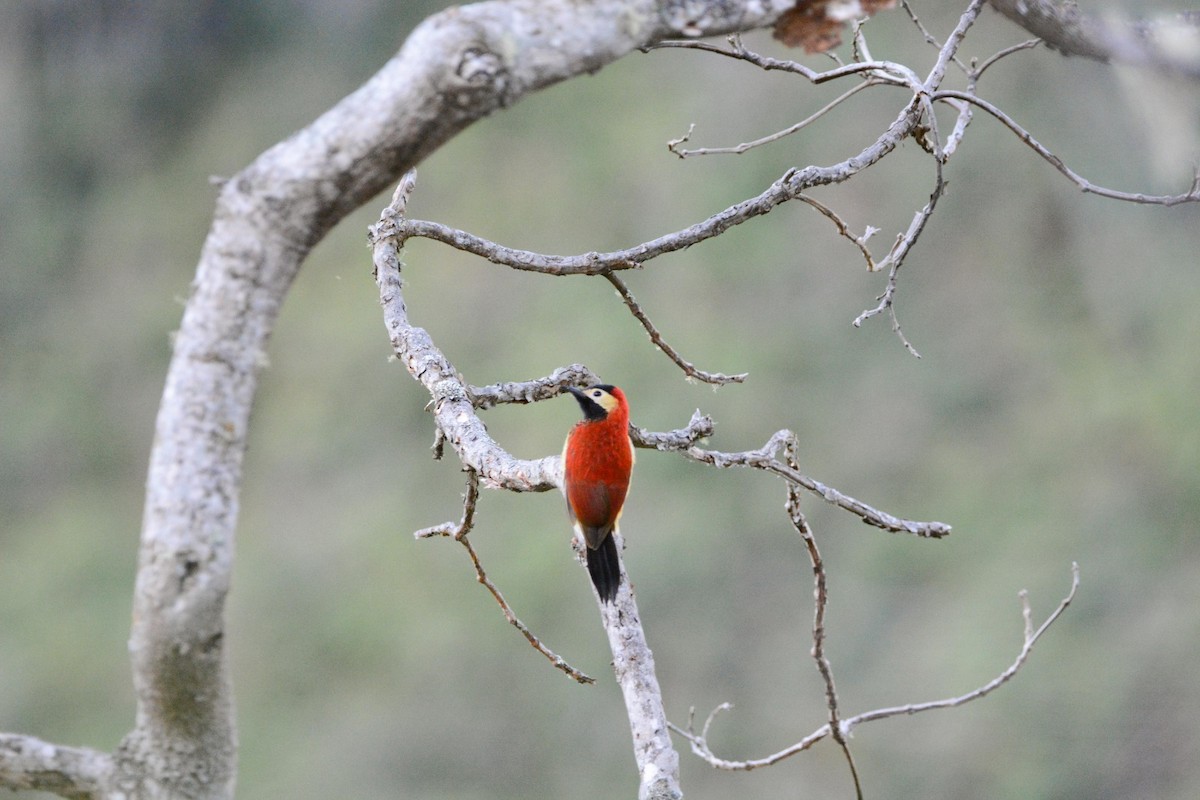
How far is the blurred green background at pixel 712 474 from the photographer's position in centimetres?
783

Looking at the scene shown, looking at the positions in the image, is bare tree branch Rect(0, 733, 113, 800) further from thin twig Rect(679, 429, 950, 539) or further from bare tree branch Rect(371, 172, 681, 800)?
thin twig Rect(679, 429, 950, 539)

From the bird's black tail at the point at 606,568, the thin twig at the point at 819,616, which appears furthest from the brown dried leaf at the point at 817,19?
the bird's black tail at the point at 606,568

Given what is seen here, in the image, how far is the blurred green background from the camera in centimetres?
783

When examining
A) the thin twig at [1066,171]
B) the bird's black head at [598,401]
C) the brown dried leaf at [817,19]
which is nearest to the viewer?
the brown dried leaf at [817,19]

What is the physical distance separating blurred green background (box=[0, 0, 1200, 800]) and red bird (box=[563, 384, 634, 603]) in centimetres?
376

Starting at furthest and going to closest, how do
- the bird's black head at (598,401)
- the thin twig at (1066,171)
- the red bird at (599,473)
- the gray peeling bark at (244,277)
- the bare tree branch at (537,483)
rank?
the bird's black head at (598,401) → the red bird at (599,473) → the thin twig at (1066,171) → the bare tree branch at (537,483) → the gray peeling bark at (244,277)

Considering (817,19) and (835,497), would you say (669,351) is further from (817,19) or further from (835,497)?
(817,19)

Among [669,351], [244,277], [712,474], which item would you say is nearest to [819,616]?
[669,351]

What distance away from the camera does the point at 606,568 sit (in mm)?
2607

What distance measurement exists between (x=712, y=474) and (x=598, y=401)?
624 centimetres

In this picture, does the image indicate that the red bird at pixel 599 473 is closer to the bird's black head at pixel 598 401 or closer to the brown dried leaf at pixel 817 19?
the bird's black head at pixel 598 401

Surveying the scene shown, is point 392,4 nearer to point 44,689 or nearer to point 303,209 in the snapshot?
point 44,689

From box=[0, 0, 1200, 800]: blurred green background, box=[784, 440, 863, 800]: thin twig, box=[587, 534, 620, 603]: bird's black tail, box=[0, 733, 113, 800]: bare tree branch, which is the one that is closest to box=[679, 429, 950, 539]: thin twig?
box=[784, 440, 863, 800]: thin twig

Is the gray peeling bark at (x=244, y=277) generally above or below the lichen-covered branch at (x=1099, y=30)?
below
